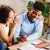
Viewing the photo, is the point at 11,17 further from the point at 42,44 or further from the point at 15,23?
the point at 42,44

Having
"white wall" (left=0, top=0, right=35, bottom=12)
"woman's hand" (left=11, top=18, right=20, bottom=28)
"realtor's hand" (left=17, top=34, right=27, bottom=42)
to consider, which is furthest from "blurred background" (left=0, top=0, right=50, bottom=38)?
"realtor's hand" (left=17, top=34, right=27, bottom=42)

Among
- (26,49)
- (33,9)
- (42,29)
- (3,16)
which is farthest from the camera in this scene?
(42,29)

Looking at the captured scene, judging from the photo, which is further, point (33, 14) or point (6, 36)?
point (33, 14)

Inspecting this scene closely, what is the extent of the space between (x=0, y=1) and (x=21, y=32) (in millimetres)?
421

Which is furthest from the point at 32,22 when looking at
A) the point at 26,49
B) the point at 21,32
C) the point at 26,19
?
the point at 26,49

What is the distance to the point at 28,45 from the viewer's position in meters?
1.48

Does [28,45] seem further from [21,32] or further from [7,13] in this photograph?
[7,13]

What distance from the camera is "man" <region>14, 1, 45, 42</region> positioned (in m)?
Answer: 1.43

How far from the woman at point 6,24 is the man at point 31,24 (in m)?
0.08

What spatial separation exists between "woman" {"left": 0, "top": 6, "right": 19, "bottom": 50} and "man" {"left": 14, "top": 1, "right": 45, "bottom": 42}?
0.27ft

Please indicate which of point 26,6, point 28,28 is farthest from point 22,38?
point 26,6

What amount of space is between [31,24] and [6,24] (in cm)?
39

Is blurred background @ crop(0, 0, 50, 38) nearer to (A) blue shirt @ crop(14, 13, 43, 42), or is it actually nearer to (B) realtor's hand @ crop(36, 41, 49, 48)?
(A) blue shirt @ crop(14, 13, 43, 42)

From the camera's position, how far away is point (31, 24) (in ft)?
5.06
